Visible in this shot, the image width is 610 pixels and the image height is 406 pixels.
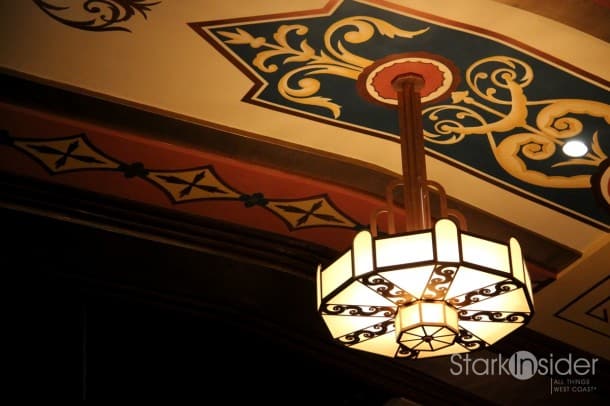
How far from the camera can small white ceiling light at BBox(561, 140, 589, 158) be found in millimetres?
4391

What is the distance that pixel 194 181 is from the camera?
4820 millimetres

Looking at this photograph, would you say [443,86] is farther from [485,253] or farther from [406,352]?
[406,352]

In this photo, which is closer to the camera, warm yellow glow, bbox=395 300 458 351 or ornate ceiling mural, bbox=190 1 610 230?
warm yellow glow, bbox=395 300 458 351

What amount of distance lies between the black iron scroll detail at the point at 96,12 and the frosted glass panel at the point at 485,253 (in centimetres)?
164

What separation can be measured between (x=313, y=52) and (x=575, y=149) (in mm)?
1386

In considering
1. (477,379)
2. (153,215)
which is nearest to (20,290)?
(153,215)

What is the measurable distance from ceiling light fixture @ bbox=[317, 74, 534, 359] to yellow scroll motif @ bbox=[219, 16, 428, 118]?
26.8 inches

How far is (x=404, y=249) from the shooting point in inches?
129

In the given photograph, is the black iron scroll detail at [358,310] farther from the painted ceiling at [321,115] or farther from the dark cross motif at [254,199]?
the dark cross motif at [254,199]

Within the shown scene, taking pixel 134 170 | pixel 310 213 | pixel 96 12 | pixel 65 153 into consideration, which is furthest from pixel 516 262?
pixel 65 153

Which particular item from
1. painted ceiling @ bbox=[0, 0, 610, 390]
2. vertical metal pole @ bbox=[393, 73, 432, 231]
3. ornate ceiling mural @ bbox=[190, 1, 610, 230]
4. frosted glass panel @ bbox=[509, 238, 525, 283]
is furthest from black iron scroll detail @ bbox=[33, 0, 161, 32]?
frosted glass panel @ bbox=[509, 238, 525, 283]

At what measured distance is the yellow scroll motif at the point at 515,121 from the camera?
4059 millimetres

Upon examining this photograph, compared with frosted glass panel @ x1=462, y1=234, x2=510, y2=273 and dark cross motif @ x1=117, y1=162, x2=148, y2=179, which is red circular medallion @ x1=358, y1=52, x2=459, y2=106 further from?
dark cross motif @ x1=117, y1=162, x2=148, y2=179

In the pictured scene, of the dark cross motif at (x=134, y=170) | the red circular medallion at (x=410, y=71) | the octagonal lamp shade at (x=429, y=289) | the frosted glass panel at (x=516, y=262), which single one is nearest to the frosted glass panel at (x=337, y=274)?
the octagonal lamp shade at (x=429, y=289)
